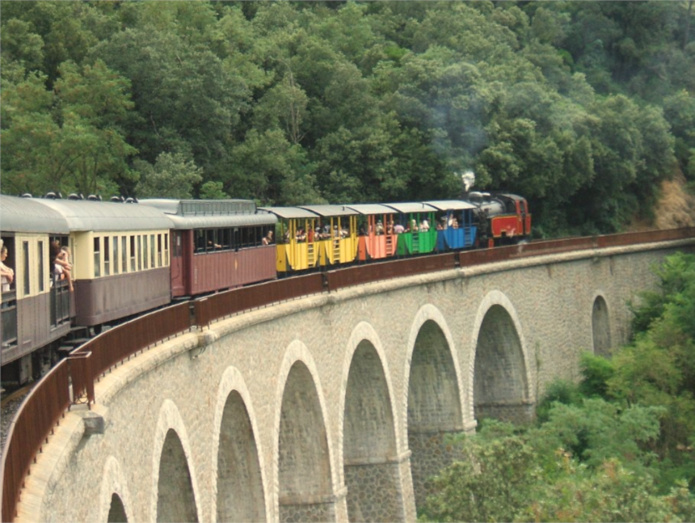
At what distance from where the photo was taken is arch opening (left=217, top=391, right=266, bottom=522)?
21062 mm

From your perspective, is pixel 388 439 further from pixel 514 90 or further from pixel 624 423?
pixel 514 90

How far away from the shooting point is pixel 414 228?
1607 inches

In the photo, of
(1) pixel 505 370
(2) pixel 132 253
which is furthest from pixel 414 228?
(2) pixel 132 253

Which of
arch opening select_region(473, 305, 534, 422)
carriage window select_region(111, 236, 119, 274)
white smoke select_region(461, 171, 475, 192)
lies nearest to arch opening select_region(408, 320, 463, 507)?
arch opening select_region(473, 305, 534, 422)

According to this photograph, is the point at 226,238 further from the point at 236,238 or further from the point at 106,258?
the point at 106,258

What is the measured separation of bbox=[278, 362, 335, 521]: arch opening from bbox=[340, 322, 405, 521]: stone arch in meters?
4.05

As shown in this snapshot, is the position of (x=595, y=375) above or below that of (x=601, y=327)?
below

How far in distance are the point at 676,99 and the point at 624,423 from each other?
127ft

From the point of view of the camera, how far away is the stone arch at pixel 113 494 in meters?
12.9

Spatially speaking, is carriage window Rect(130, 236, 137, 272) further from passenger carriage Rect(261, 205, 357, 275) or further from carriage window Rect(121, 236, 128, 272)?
passenger carriage Rect(261, 205, 357, 275)

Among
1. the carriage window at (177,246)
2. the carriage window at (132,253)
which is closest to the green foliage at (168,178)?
the carriage window at (177,246)

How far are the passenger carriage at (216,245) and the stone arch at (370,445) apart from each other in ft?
9.92

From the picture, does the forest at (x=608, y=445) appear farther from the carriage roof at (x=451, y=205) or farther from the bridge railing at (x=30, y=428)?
the bridge railing at (x=30, y=428)

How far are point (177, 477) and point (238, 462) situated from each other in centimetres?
417
